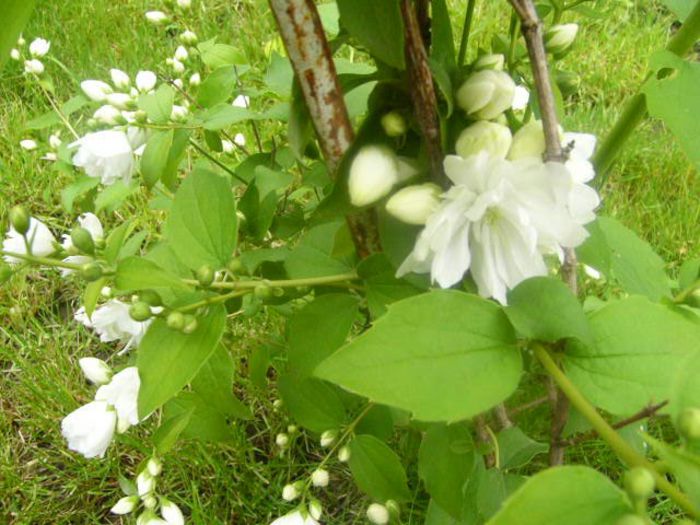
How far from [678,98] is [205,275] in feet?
1.62

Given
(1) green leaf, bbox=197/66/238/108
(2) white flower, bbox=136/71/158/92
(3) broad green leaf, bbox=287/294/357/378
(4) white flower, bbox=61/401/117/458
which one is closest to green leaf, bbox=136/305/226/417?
(3) broad green leaf, bbox=287/294/357/378

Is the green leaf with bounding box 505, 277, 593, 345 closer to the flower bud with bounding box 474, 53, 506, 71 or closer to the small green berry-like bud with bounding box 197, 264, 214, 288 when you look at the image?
the flower bud with bounding box 474, 53, 506, 71

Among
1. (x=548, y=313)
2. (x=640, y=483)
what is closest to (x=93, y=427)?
(x=548, y=313)

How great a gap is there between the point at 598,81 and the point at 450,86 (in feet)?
5.52

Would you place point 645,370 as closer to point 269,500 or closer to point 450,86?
point 450,86

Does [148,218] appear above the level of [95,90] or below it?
below

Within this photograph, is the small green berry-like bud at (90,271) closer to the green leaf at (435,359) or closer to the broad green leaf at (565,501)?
the green leaf at (435,359)

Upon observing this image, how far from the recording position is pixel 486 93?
1.95 feet

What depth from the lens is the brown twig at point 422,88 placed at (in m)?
0.58

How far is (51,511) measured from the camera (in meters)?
1.41

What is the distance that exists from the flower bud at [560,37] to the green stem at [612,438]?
31cm

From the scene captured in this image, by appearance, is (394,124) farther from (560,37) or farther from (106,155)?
(106,155)

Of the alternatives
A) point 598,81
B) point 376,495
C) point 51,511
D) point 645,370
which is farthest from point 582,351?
point 598,81

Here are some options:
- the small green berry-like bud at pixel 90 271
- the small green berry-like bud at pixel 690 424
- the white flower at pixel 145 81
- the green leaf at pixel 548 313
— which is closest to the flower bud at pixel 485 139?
the green leaf at pixel 548 313
